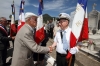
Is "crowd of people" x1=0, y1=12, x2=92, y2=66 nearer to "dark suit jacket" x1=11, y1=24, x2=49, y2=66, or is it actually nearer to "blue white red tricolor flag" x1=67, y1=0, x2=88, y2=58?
"dark suit jacket" x1=11, y1=24, x2=49, y2=66

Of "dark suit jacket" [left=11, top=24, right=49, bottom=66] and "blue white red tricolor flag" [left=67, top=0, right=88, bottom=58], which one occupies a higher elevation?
"blue white red tricolor flag" [left=67, top=0, right=88, bottom=58]

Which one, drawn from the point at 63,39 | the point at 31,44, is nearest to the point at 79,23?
the point at 63,39

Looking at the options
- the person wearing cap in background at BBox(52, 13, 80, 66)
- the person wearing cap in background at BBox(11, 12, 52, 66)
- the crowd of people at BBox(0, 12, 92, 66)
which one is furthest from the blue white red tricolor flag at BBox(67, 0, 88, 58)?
the person wearing cap in background at BBox(11, 12, 52, 66)

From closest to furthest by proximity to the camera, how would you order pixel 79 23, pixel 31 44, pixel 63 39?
pixel 31 44 → pixel 79 23 → pixel 63 39

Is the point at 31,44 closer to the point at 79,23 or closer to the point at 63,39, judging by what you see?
the point at 63,39

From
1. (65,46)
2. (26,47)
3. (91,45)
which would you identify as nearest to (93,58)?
(91,45)

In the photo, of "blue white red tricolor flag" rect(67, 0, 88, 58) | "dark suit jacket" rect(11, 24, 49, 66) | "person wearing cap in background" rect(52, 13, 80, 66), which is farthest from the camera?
"person wearing cap in background" rect(52, 13, 80, 66)

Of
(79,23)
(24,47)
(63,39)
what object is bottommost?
(24,47)

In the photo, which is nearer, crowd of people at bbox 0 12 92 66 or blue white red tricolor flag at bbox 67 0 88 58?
crowd of people at bbox 0 12 92 66

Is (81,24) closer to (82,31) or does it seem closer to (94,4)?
(82,31)

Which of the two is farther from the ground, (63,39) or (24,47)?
(63,39)

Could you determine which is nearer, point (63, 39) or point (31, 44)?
point (31, 44)

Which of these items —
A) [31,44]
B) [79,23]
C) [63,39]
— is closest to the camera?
[31,44]

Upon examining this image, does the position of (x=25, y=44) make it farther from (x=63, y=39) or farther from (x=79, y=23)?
(x=79, y=23)
